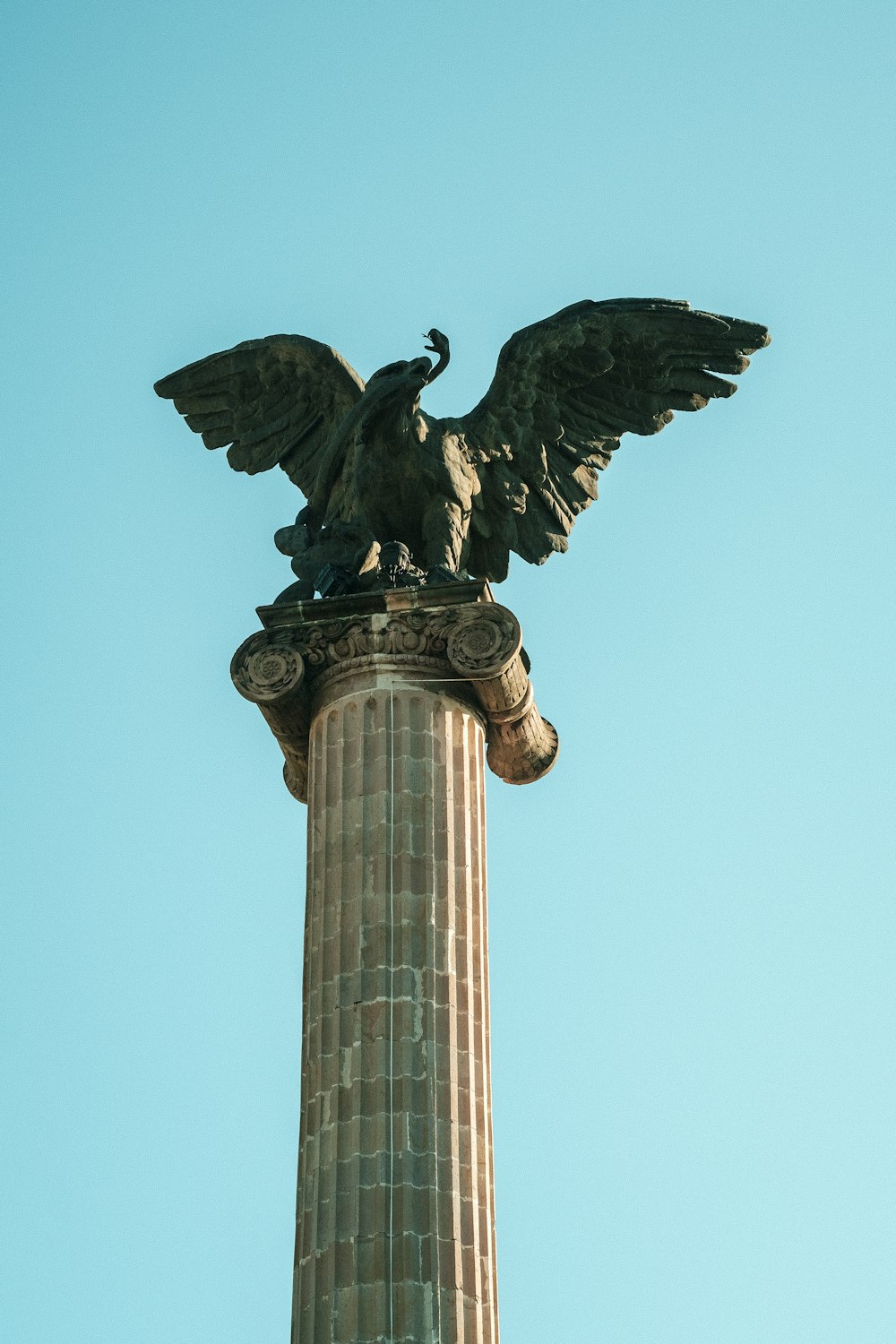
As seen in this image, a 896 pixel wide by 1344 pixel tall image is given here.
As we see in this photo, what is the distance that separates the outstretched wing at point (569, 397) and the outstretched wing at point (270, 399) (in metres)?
1.90

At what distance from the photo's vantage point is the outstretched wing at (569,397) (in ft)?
88.8

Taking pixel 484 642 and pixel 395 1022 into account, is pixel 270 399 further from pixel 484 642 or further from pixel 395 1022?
pixel 395 1022

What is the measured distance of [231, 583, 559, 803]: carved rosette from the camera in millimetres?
23578

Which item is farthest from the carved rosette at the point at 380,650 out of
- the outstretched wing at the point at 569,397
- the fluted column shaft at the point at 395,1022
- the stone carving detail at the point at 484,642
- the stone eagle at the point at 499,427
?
the outstretched wing at the point at 569,397

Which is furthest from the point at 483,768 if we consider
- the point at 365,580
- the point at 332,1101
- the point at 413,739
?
the point at 332,1101

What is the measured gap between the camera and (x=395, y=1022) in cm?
2114

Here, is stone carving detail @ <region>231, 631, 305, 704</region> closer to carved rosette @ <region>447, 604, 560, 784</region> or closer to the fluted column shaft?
the fluted column shaft

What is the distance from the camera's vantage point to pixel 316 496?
88.0 ft

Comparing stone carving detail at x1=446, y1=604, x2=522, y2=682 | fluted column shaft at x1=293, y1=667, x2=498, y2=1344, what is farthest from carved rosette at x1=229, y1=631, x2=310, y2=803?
stone carving detail at x1=446, y1=604, x2=522, y2=682

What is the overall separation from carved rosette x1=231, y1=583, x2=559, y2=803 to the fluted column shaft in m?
0.15

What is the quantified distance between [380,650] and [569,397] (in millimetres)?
5328

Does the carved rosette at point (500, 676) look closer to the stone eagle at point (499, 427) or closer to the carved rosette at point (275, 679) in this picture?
the carved rosette at point (275, 679)

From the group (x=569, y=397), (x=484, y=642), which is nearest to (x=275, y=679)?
(x=484, y=642)

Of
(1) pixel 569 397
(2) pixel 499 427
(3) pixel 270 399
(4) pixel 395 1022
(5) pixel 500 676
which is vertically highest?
(3) pixel 270 399
